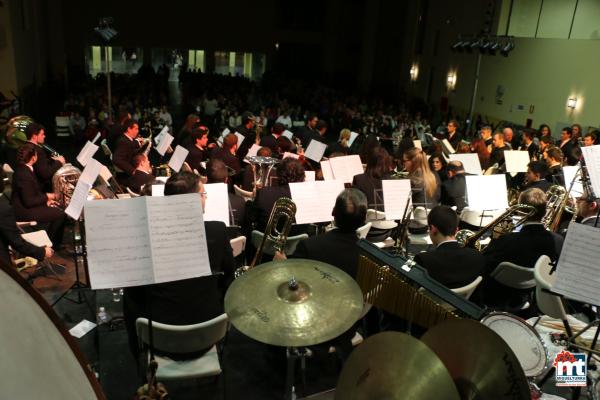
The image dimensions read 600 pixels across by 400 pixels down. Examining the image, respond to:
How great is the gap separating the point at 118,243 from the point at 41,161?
4.28 metres

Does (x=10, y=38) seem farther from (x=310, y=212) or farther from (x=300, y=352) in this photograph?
(x=300, y=352)

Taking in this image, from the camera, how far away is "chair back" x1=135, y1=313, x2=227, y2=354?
2.51m

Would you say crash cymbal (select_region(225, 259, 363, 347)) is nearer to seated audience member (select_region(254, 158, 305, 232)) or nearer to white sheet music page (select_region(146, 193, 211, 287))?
white sheet music page (select_region(146, 193, 211, 287))

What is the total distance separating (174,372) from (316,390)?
1.19 metres

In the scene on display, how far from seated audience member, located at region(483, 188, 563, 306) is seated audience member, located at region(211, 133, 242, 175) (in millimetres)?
3913

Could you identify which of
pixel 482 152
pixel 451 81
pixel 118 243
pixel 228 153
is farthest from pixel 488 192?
pixel 451 81

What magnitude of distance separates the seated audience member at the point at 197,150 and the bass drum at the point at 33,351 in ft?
20.1

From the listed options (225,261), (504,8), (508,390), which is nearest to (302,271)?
(225,261)

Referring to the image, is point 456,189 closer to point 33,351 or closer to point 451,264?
point 451,264

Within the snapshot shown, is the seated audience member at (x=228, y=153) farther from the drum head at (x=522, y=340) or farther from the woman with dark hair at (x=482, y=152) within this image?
the drum head at (x=522, y=340)

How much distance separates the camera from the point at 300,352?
10.4 feet

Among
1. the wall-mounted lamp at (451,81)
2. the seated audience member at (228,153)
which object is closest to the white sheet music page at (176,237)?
the seated audience member at (228,153)

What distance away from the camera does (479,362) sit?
1.88 meters

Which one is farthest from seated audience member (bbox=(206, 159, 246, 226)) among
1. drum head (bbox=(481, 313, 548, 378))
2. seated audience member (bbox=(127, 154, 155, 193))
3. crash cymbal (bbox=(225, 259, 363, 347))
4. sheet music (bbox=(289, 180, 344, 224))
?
drum head (bbox=(481, 313, 548, 378))
